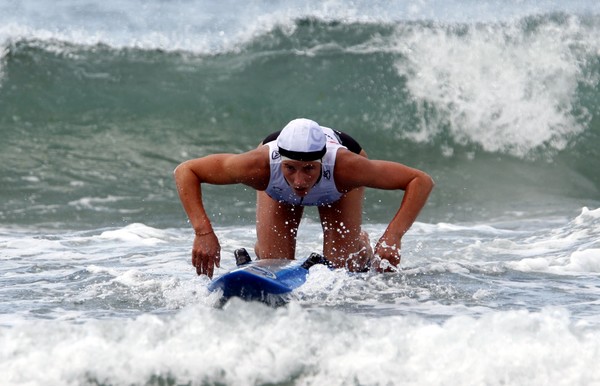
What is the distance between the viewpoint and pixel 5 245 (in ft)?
31.4

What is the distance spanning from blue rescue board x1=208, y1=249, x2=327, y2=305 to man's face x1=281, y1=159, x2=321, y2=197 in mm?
564

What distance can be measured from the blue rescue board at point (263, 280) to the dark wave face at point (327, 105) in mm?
5332

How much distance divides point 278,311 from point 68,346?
113 centimetres

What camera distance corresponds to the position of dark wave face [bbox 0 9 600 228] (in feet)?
42.9

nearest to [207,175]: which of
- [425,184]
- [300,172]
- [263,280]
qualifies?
[300,172]

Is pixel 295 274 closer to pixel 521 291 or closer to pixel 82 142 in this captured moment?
pixel 521 291

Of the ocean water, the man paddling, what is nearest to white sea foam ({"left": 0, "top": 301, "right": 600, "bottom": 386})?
the ocean water

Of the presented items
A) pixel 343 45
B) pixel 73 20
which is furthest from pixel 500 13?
pixel 73 20

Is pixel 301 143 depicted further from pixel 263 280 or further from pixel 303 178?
pixel 263 280

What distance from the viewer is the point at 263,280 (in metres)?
6.44

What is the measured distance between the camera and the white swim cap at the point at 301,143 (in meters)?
6.55

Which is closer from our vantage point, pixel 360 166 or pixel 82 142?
pixel 360 166

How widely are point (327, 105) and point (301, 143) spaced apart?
8.39m

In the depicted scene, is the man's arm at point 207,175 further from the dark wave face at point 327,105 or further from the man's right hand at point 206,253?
the dark wave face at point 327,105
